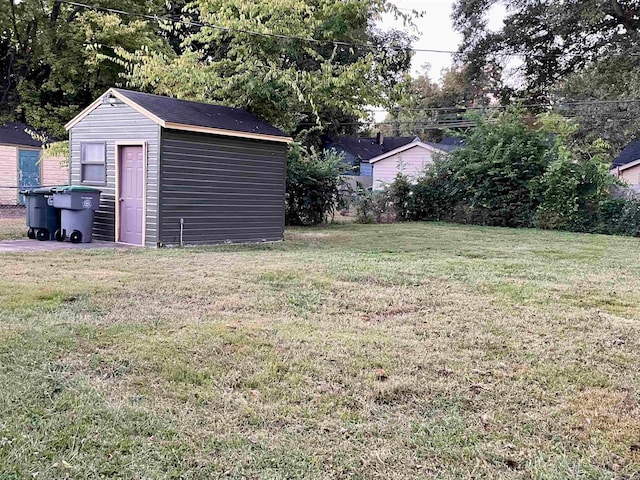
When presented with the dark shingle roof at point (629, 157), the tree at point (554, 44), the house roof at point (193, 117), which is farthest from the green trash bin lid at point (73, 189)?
the dark shingle roof at point (629, 157)

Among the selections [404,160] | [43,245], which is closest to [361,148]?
[404,160]

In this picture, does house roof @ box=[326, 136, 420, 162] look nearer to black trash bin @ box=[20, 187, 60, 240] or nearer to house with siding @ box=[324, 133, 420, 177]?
house with siding @ box=[324, 133, 420, 177]

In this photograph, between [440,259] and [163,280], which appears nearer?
[163,280]

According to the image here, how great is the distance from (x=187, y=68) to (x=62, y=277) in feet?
25.6

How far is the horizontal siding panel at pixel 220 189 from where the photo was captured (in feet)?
31.2

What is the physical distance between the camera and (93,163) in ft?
33.9

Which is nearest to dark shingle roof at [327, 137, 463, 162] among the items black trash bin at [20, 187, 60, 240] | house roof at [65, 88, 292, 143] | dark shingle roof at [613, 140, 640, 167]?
dark shingle roof at [613, 140, 640, 167]

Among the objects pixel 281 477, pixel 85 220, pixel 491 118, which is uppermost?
pixel 491 118

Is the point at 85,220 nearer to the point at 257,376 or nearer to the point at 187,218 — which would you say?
the point at 187,218

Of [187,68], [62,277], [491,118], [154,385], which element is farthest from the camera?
[491,118]

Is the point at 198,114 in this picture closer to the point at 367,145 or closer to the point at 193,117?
the point at 193,117

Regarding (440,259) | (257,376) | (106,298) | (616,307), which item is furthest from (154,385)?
(440,259)

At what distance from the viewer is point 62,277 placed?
6.04 meters

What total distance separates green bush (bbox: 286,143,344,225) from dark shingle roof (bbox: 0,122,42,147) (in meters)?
9.18
